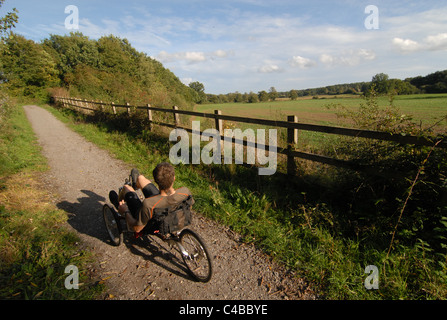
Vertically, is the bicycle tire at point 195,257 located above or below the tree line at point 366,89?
below

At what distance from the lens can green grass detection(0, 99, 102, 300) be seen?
2422 millimetres

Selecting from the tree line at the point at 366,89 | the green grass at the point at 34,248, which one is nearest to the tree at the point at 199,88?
the tree line at the point at 366,89

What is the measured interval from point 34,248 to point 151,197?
1.99 metres

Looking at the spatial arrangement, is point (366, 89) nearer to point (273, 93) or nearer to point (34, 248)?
point (34, 248)

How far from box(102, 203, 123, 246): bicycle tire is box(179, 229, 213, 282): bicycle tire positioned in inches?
39.7

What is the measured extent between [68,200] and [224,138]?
3.56 m

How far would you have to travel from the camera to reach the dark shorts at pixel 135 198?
2781mm

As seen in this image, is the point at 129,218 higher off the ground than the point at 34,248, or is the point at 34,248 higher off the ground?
the point at 129,218

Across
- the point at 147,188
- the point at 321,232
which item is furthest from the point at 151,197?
the point at 321,232

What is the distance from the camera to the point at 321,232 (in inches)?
125

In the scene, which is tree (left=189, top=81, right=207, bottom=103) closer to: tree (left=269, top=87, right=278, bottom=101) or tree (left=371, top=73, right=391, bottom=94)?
tree (left=269, top=87, right=278, bottom=101)

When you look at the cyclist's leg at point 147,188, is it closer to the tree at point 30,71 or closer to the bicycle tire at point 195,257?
the bicycle tire at point 195,257

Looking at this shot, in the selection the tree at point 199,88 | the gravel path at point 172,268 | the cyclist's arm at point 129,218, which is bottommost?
the gravel path at point 172,268
